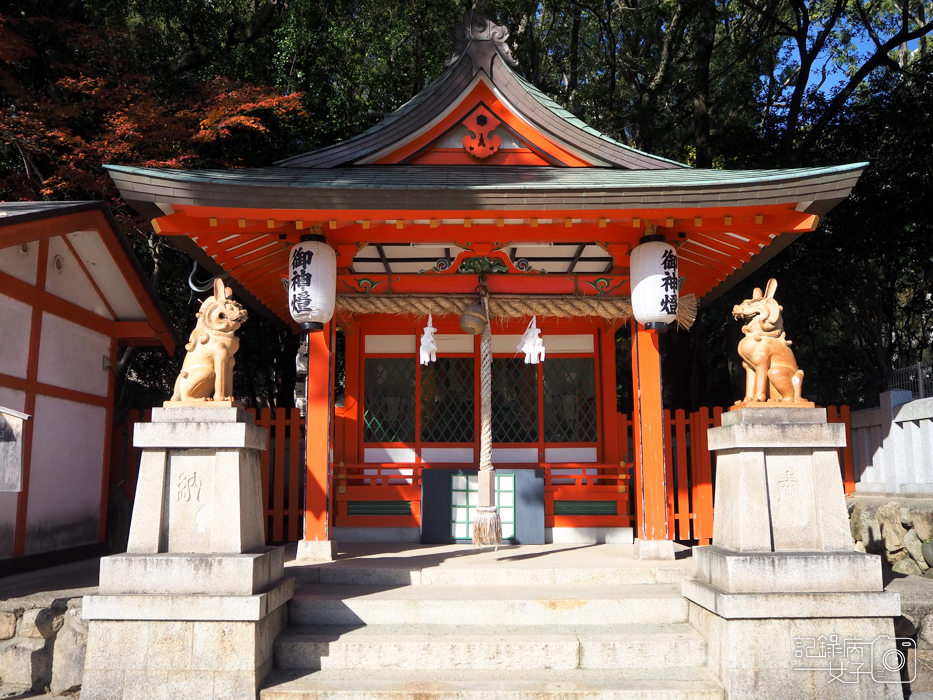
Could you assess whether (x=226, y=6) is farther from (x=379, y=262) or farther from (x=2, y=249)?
(x=2, y=249)

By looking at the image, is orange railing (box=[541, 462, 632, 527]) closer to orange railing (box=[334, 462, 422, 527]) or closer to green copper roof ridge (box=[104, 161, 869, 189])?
orange railing (box=[334, 462, 422, 527])

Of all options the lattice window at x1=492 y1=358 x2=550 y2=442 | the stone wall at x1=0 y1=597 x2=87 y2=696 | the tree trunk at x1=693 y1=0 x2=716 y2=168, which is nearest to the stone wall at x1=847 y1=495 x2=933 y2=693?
the lattice window at x1=492 y1=358 x2=550 y2=442

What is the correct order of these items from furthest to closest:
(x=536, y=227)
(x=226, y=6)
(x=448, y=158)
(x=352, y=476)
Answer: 1. (x=226, y=6)
2. (x=352, y=476)
3. (x=448, y=158)
4. (x=536, y=227)

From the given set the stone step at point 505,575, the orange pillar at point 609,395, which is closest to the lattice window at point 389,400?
the orange pillar at point 609,395

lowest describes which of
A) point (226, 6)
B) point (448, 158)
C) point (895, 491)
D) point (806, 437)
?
point (895, 491)

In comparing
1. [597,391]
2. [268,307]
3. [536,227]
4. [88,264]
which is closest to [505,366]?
[597,391]

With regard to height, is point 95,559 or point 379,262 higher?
point 379,262

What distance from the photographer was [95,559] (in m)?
9.00

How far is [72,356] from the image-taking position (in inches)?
348

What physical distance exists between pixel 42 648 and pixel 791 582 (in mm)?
5774

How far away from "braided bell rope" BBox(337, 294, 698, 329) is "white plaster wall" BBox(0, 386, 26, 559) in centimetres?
371

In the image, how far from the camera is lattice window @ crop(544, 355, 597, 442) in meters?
10.1

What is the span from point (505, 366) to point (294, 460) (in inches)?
125

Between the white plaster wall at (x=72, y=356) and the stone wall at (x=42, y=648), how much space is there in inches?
126
